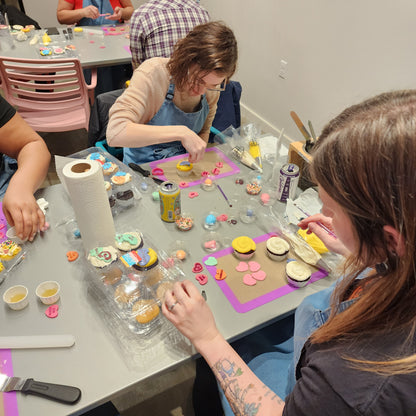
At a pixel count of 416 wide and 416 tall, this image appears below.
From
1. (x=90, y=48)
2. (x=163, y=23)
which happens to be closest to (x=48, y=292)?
(x=163, y=23)

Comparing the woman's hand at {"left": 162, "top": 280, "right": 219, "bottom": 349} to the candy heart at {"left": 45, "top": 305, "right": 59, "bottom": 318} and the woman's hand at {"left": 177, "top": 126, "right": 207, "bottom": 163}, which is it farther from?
the woman's hand at {"left": 177, "top": 126, "right": 207, "bottom": 163}

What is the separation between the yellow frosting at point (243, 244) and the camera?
1.10 meters

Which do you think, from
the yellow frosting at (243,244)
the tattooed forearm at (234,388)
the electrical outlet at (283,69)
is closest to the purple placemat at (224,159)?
the yellow frosting at (243,244)

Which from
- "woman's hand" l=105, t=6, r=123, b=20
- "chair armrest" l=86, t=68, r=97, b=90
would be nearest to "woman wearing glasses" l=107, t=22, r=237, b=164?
"chair armrest" l=86, t=68, r=97, b=90

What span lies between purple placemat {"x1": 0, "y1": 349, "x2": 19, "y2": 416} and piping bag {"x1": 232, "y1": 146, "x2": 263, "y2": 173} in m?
1.13

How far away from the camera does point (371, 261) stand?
64cm

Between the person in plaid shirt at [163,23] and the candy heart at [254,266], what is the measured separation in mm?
1662

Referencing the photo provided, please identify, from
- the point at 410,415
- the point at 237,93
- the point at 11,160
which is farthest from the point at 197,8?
the point at 410,415

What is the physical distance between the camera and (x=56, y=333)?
88 cm

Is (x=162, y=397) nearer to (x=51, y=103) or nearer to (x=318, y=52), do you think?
(x=51, y=103)

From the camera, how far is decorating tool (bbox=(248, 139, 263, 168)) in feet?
5.16

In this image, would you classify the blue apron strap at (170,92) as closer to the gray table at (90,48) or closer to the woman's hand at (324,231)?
the woman's hand at (324,231)

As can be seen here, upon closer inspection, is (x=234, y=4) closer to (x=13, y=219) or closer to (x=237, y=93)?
(x=237, y=93)

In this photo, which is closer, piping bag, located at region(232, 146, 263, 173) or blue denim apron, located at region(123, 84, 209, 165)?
piping bag, located at region(232, 146, 263, 173)
